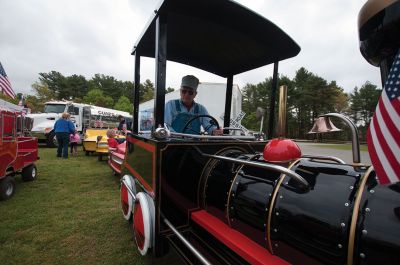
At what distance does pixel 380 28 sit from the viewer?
96 centimetres

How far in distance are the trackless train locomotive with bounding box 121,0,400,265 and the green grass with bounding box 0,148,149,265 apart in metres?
0.48

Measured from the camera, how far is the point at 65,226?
11.8 feet

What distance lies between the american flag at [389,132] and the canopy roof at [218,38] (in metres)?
1.68

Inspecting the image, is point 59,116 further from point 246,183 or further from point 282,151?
point 282,151

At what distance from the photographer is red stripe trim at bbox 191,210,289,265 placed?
4.73 ft

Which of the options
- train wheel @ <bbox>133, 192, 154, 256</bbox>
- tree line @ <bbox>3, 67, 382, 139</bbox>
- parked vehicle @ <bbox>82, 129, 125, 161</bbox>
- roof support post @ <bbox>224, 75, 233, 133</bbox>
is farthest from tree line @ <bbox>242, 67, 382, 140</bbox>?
train wheel @ <bbox>133, 192, 154, 256</bbox>

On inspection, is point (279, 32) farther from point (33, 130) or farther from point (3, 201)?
point (33, 130)

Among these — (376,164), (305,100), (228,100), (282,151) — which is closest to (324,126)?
(282,151)

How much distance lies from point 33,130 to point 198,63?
12928mm

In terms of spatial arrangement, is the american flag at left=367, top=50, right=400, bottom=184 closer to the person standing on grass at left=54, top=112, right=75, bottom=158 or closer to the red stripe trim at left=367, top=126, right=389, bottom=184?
the red stripe trim at left=367, top=126, right=389, bottom=184

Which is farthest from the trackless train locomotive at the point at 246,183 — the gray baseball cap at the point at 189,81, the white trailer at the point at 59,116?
the white trailer at the point at 59,116

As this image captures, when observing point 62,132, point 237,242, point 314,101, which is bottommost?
point 237,242

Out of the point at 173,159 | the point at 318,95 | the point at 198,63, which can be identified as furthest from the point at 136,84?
the point at 318,95

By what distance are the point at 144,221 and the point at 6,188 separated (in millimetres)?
3925
